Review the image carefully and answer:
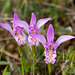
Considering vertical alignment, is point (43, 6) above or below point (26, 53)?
above

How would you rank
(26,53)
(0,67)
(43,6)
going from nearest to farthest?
(26,53) < (0,67) < (43,6)

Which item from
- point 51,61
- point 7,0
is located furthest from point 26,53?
point 7,0

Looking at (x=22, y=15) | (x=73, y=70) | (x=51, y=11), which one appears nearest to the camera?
(x=73, y=70)

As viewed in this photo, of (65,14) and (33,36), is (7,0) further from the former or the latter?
(33,36)

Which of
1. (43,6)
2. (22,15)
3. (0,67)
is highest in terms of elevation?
(43,6)

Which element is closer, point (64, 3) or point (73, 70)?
point (73, 70)

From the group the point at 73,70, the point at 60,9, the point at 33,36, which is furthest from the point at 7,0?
the point at 33,36

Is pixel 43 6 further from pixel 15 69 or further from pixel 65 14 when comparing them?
pixel 15 69
